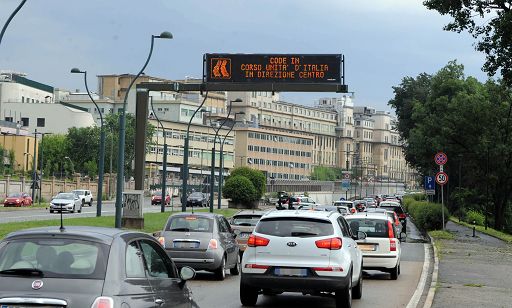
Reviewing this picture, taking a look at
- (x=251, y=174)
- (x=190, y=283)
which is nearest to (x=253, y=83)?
(x=190, y=283)

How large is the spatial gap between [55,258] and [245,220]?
2147 centimetres

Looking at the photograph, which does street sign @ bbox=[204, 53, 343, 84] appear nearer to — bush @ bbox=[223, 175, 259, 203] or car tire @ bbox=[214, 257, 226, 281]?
car tire @ bbox=[214, 257, 226, 281]

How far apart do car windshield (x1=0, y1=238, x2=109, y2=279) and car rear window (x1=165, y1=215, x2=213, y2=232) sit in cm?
1343

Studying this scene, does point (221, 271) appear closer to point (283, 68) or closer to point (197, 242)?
point (197, 242)

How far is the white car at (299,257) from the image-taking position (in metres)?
15.4

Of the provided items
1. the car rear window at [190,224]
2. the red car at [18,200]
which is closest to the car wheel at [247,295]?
the car rear window at [190,224]

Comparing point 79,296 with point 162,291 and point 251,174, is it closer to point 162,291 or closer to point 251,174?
point 162,291

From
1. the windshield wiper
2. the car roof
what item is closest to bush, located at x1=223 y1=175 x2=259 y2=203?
the car roof

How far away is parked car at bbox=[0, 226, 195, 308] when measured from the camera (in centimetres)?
791

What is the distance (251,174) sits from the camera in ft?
288

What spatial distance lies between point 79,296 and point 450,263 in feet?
74.5


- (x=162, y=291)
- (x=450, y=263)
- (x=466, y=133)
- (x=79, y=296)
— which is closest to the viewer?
(x=79, y=296)

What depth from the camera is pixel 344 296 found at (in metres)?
15.6

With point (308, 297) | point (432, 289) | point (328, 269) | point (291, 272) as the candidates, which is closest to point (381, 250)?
point (432, 289)
